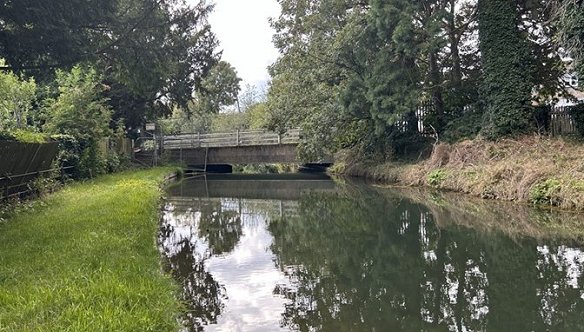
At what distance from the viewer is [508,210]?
12219 mm

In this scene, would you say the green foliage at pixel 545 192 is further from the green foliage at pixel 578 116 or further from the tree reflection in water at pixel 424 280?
the green foliage at pixel 578 116

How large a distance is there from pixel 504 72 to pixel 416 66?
15.0 feet

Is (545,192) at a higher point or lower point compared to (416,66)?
lower

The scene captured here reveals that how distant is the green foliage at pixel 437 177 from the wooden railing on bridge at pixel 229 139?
46.9ft

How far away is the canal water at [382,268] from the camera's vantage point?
540 centimetres

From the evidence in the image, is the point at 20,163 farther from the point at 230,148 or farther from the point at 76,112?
the point at 230,148

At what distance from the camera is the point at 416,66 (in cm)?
2158

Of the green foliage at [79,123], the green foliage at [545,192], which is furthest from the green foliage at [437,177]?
the green foliage at [79,123]

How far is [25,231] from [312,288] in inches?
198

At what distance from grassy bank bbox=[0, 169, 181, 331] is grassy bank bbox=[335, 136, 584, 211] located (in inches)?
361

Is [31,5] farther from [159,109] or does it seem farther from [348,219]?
[159,109]

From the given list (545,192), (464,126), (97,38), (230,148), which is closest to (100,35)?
(97,38)

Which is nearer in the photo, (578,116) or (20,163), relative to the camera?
(20,163)

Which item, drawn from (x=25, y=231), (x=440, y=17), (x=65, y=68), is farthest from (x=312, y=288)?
(x=440, y=17)
